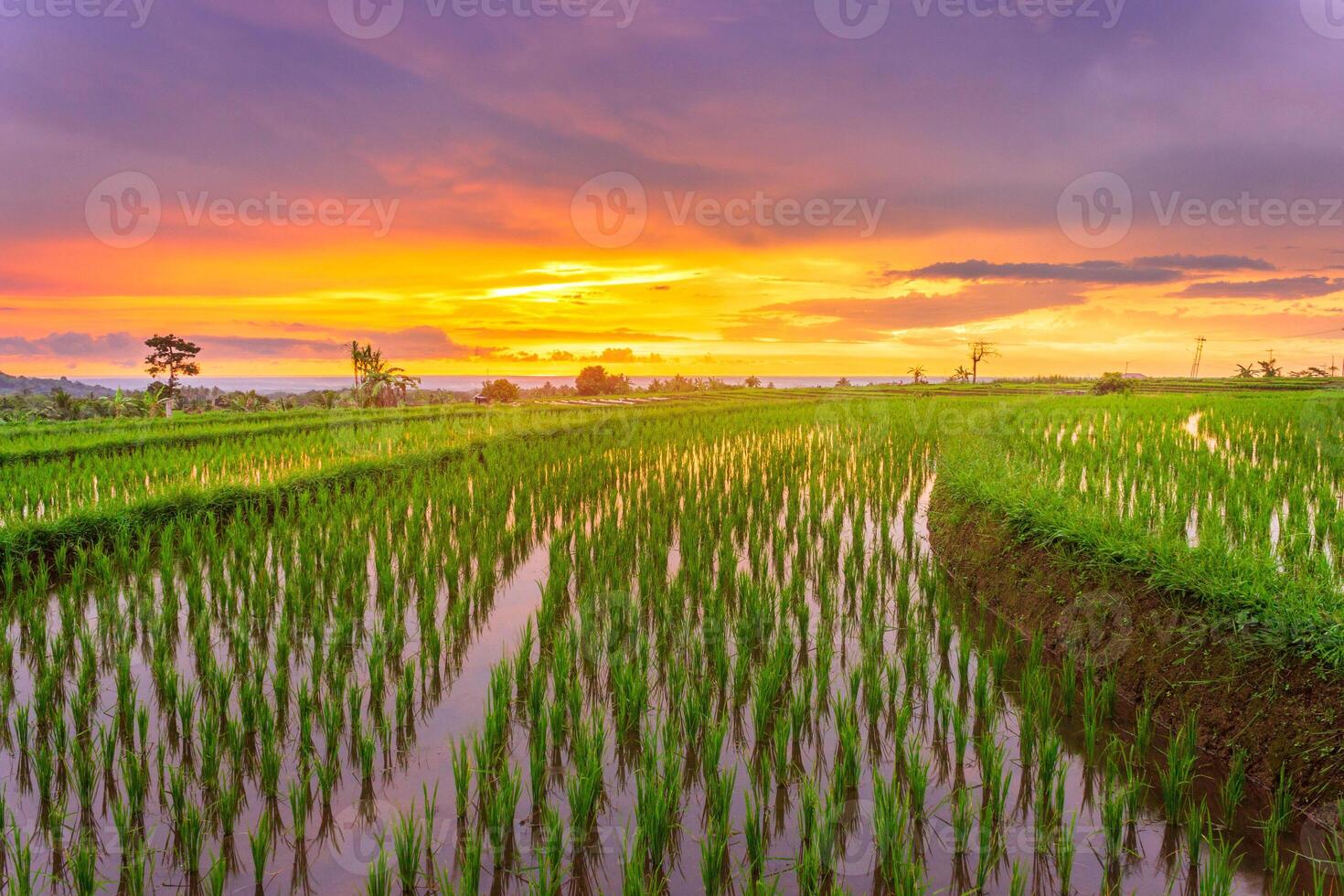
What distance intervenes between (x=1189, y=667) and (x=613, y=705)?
2.63 m

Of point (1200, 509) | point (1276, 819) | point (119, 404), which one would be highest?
point (119, 404)

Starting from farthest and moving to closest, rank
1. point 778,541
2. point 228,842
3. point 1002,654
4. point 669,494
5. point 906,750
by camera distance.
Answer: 1. point 669,494
2. point 778,541
3. point 1002,654
4. point 906,750
5. point 228,842

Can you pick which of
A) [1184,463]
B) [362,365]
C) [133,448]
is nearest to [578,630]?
[1184,463]

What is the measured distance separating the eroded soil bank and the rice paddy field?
0.29 ft

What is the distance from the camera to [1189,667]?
309 centimetres

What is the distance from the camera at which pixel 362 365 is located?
84.9ft

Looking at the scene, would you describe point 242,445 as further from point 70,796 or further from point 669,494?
point 70,796

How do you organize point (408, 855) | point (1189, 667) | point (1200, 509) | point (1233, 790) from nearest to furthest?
point (408, 855), point (1233, 790), point (1189, 667), point (1200, 509)

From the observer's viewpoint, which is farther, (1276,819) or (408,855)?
(1276,819)

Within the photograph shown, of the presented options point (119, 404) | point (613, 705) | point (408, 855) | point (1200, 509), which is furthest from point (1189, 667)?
point (119, 404)

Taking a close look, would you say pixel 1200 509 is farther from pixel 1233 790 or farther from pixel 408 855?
pixel 408 855

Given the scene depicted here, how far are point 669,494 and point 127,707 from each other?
17.5 ft

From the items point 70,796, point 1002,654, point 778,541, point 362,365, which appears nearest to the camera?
point 70,796

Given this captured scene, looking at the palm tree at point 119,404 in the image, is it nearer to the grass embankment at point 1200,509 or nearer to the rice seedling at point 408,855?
the grass embankment at point 1200,509
